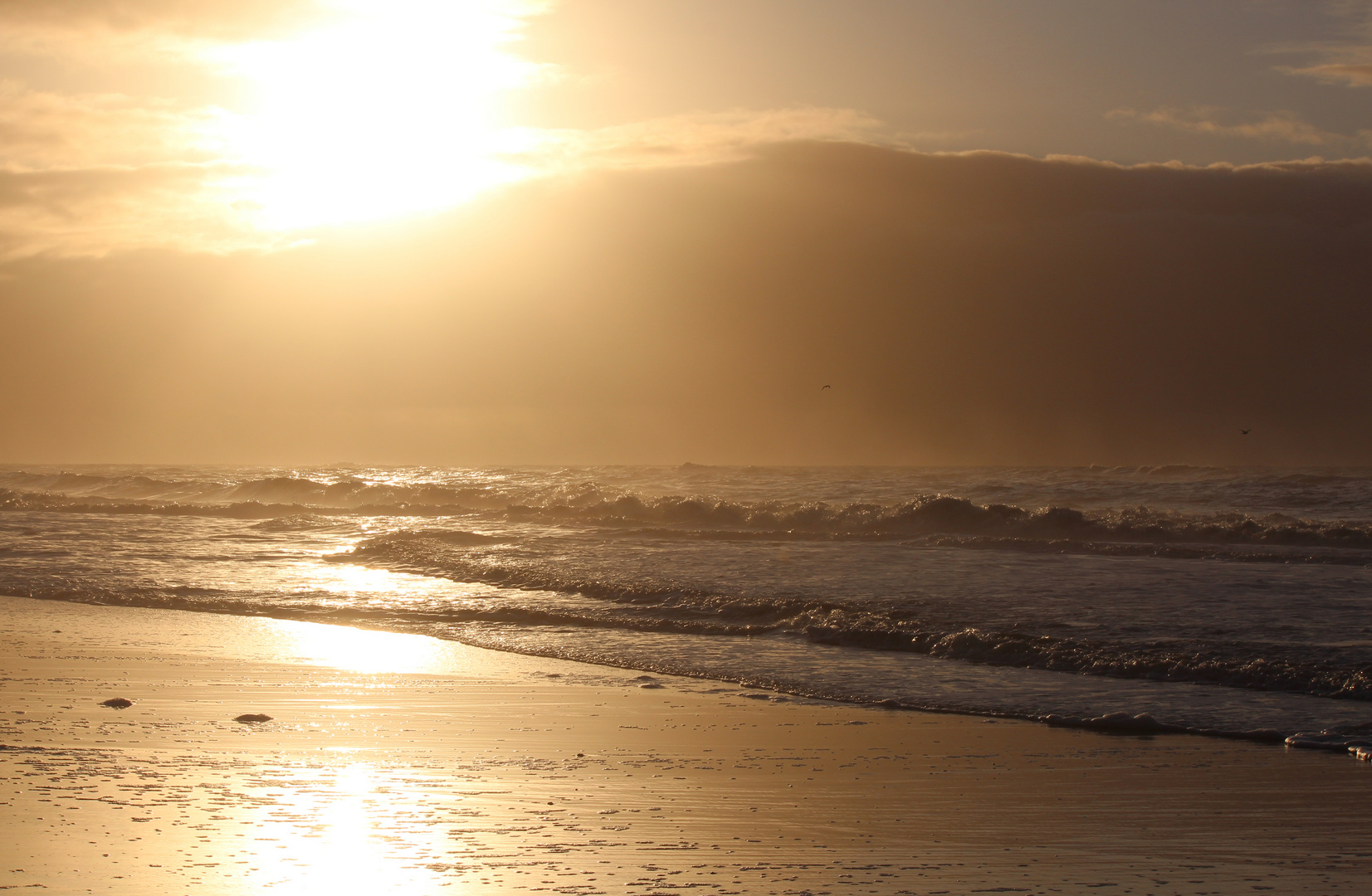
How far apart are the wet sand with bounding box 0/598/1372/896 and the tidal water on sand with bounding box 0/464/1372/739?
1270mm

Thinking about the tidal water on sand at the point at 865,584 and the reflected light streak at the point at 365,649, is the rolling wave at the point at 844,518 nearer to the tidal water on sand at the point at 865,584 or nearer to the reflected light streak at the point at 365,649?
the tidal water on sand at the point at 865,584

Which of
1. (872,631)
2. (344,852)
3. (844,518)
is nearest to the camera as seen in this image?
(344,852)

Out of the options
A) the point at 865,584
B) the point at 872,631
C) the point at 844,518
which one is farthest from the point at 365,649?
the point at 844,518

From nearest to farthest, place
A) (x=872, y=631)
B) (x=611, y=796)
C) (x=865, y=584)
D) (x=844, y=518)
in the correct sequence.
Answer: (x=611, y=796), (x=872, y=631), (x=865, y=584), (x=844, y=518)

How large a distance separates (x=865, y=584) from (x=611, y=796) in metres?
8.82

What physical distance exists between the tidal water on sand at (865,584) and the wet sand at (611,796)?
1.27m

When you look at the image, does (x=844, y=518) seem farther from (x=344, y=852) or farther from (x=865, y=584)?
(x=344, y=852)

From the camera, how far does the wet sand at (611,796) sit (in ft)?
14.1

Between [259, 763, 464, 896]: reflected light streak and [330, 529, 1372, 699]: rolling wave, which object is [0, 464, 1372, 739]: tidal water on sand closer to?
[330, 529, 1372, 699]: rolling wave

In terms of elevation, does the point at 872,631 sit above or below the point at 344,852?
below

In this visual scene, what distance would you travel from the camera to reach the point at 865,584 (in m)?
13.8

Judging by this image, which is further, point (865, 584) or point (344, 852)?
point (865, 584)

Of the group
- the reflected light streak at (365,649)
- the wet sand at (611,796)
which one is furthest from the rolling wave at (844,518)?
the wet sand at (611,796)

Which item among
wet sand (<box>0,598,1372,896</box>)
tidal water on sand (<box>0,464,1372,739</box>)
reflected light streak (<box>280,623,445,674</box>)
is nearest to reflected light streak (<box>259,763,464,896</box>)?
wet sand (<box>0,598,1372,896</box>)
